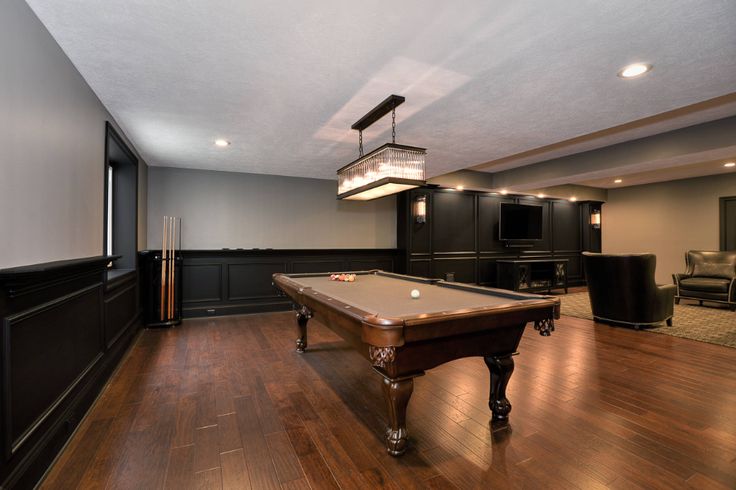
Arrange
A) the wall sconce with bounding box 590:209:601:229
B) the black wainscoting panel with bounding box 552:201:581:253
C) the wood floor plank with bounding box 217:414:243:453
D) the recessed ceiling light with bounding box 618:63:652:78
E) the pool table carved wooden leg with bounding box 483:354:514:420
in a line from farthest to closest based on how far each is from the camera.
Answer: the wall sconce with bounding box 590:209:601:229 → the black wainscoting panel with bounding box 552:201:581:253 → the recessed ceiling light with bounding box 618:63:652:78 → the pool table carved wooden leg with bounding box 483:354:514:420 → the wood floor plank with bounding box 217:414:243:453

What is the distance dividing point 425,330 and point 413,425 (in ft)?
2.80

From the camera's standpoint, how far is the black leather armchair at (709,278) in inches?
232

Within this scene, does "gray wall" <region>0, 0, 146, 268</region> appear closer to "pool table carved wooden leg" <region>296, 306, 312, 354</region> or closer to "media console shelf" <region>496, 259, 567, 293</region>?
"pool table carved wooden leg" <region>296, 306, 312, 354</region>

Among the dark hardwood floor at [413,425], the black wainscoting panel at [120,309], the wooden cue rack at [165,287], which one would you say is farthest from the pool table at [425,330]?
the wooden cue rack at [165,287]

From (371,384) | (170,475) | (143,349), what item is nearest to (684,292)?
(371,384)

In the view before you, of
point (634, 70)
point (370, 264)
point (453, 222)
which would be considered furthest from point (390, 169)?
point (453, 222)

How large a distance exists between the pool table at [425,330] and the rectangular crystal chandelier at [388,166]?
986mm

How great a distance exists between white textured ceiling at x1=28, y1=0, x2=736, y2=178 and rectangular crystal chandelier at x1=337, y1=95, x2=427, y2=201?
0.42ft

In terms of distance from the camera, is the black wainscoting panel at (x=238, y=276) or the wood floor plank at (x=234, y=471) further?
the black wainscoting panel at (x=238, y=276)

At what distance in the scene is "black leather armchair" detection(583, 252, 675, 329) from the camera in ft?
14.6

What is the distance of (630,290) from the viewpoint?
4.59m

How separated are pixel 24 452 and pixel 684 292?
8.87m

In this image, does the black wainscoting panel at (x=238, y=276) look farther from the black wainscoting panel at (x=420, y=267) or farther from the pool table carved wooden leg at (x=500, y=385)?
the pool table carved wooden leg at (x=500, y=385)

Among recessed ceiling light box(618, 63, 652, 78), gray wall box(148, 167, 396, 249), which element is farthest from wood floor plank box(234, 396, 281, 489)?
gray wall box(148, 167, 396, 249)
